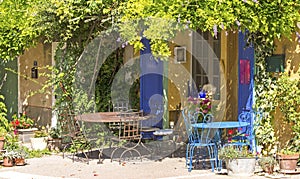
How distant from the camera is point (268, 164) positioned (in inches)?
374

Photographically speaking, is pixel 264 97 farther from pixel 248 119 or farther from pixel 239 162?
pixel 239 162

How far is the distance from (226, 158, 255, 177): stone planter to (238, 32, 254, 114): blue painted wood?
1.44 meters

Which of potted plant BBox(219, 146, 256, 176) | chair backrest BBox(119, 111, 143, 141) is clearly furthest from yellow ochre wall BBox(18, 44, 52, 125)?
potted plant BBox(219, 146, 256, 176)

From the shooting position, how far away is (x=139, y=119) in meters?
10.7

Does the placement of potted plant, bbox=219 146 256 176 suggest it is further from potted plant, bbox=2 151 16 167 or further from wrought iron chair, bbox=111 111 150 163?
potted plant, bbox=2 151 16 167

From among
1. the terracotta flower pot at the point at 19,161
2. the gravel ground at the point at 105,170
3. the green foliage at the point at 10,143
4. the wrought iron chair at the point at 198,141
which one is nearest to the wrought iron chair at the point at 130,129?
Result: the gravel ground at the point at 105,170

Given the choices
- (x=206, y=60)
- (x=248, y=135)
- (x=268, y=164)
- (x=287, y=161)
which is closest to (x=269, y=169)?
(x=268, y=164)

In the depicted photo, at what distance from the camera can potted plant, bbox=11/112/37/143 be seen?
14.0 meters

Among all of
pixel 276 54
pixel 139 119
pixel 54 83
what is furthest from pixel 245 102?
pixel 54 83

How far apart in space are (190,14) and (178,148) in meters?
3.94

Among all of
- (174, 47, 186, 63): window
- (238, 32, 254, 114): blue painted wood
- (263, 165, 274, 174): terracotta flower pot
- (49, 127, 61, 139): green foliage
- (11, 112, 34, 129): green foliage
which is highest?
(174, 47, 186, 63): window

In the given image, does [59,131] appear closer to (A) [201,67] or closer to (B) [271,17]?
(A) [201,67]

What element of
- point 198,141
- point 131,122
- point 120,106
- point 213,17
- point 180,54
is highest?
point 213,17

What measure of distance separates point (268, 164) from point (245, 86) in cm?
206
